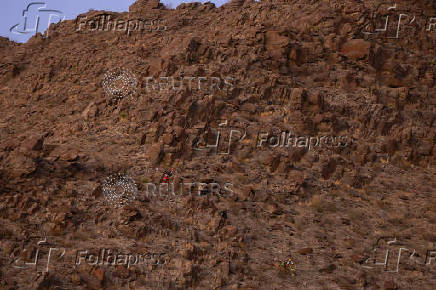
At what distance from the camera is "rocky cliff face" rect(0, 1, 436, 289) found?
15.3 m

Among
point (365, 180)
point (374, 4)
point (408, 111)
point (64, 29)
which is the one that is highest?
point (374, 4)

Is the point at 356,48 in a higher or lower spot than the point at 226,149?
higher

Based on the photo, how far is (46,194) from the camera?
647 inches

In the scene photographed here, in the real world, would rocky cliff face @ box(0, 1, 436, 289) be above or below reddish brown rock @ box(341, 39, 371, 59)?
below

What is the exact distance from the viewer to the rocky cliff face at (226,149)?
1531 cm

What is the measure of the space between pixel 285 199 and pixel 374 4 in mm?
16529

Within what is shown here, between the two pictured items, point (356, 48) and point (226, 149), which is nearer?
point (226, 149)

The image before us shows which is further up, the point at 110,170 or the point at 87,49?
the point at 87,49

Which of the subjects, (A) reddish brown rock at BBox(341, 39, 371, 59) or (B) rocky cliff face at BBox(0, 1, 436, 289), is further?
(A) reddish brown rock at BBox(341, 39, 371, 59)

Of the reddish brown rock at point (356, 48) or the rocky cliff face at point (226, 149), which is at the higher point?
the reddish brown rock at point (356, 48)

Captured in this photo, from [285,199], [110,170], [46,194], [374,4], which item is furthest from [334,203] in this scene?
[374,4]

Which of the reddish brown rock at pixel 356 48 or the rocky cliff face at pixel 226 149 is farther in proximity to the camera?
the reddish brown rock at pixel 356 48

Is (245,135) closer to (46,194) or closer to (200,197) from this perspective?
(200,197)

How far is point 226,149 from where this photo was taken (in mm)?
20312
